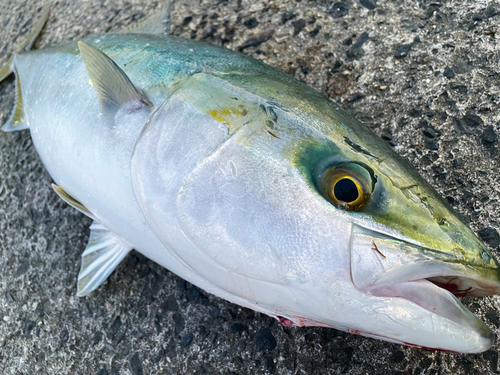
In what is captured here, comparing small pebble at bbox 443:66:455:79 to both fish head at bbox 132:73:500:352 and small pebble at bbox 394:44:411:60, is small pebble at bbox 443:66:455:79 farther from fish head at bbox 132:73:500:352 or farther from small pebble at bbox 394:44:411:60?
fish head at bbox 132:73:500:352

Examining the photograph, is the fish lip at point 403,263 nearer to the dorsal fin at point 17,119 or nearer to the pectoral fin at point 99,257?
the pectoral fin at point 99,257

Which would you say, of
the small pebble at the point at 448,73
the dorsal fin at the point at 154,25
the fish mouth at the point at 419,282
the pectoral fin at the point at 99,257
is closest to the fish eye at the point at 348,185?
the fish mouth at the point at 419,282

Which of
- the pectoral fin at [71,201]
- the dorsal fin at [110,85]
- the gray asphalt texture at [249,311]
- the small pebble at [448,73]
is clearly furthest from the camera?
the small pebble at [448,73]

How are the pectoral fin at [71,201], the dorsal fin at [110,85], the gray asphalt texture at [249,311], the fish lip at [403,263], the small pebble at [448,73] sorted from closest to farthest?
the fish lip at [403,263], the dorsal fin at [110,85], the gray asphalt texture at [249,311], the pectoral fin at [71,201], the small pebble at [448,73]

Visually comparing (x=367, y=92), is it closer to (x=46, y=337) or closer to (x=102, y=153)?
(x=102, y=153)

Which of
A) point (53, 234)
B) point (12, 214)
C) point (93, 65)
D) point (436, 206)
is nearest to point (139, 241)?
point (93, 65)

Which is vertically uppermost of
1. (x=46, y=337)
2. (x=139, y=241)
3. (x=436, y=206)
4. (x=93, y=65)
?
(x=93, y=65)

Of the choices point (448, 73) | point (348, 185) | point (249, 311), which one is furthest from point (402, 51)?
point (249, 311)

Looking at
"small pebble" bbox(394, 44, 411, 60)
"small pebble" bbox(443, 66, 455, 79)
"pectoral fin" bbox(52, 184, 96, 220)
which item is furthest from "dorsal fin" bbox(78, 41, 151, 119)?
"small pebble" bbox(443, 66, 455, 79)
